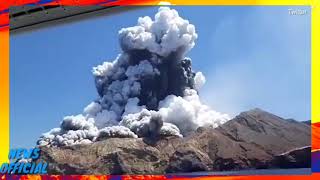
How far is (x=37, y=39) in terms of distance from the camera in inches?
127

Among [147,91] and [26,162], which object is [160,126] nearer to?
[147,91]

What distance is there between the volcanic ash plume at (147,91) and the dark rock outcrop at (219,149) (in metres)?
0.07

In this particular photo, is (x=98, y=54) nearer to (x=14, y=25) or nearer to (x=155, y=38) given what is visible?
(x=155, y=38)

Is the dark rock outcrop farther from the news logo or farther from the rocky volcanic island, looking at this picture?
the news logo

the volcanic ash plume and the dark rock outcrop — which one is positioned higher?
the volcanic ash plume

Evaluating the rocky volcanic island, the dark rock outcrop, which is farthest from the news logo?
the dark rock outcrop

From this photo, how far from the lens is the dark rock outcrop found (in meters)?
3.06

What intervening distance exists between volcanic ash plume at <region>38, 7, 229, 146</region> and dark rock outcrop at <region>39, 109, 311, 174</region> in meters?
0.07

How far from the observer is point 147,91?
3.15m

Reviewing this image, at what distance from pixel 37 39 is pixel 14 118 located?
58 centimetres

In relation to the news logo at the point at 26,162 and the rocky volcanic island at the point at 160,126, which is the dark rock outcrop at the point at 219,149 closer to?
the rocky volcanic island at the point at 160,126

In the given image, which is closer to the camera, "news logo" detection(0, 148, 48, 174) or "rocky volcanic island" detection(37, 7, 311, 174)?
"rocky volcanic island" detection(37, 7, 311, 174)

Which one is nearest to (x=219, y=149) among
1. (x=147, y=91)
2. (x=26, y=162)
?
(x=147, y=91)

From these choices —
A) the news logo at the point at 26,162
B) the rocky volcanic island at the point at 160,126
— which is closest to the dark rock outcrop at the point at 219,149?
the rocky volcanic island at the point at 160,126
